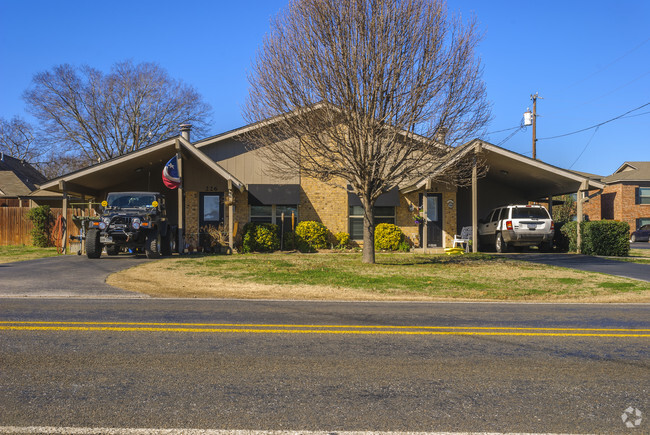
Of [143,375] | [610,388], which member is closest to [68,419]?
[143,375]

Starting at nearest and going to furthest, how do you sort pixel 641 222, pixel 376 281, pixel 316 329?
pixel 316 329
pixel 376 281
pixel 641 222

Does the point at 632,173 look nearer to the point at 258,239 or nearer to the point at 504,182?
the point at 504,182


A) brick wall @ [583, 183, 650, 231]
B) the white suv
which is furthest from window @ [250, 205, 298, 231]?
brick wall @ [583, 183, 650, 231]

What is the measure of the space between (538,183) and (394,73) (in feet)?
41.1

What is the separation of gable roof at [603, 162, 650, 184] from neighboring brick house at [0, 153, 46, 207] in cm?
4374

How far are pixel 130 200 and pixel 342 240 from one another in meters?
9.10

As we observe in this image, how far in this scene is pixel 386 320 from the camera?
7715 millimetres

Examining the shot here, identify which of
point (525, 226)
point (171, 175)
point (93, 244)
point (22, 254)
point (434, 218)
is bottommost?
point (22, 254)

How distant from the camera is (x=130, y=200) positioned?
19031 mm

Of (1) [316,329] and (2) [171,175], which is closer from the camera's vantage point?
(1) [316,329]

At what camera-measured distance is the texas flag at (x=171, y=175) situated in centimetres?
2017

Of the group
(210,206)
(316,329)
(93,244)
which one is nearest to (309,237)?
(210,206)

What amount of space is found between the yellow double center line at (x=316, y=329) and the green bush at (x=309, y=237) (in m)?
15.8

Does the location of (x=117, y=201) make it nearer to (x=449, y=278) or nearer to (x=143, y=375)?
(x=449, y=278)
